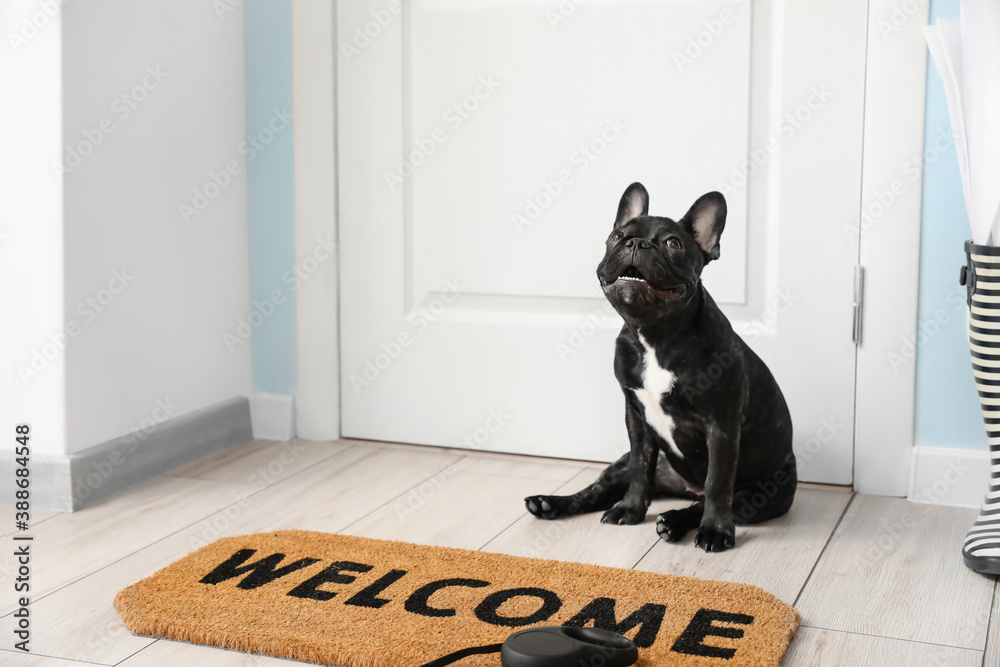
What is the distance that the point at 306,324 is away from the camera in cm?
228

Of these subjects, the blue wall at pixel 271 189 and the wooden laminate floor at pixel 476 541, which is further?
the blue wall at pixel 271 189

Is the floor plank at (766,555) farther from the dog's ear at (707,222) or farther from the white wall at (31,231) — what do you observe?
the white wall at (31,231)

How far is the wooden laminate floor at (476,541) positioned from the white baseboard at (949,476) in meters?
0.03

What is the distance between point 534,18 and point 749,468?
996mm

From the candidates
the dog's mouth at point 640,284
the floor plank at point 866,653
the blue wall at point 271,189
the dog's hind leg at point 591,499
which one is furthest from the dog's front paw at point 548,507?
the blue wall at point 271,189

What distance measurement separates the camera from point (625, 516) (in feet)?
5.67

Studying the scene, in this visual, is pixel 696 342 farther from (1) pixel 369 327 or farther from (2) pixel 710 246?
(1) pixel 369 327

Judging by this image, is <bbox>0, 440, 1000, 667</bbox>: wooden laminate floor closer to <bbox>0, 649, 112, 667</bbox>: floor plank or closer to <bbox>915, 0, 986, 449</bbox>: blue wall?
<bbox>0, 649, 112, 667</bbox>: floor plank

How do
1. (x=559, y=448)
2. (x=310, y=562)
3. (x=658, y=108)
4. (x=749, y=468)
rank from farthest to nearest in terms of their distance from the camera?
(x=559, y=448)
(x=658, y=108)
(x=749, y=468)
(x=310, y=562)

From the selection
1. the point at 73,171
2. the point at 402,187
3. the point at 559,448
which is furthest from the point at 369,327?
the point at 73,171

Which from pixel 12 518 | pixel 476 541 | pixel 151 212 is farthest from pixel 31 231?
pixel 476 541

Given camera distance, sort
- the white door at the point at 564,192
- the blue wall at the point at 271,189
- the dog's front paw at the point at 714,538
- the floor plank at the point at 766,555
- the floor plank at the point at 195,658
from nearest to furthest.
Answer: the floor plank at the point at 195,658
the floor plank at the point at 766,555
the dog's front paw at the point at 714,538
the white door at the point at 564,192
the blue wall at the point at 271,189

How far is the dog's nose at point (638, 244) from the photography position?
4.96 feet

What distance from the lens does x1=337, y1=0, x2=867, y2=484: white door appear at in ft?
6.27
